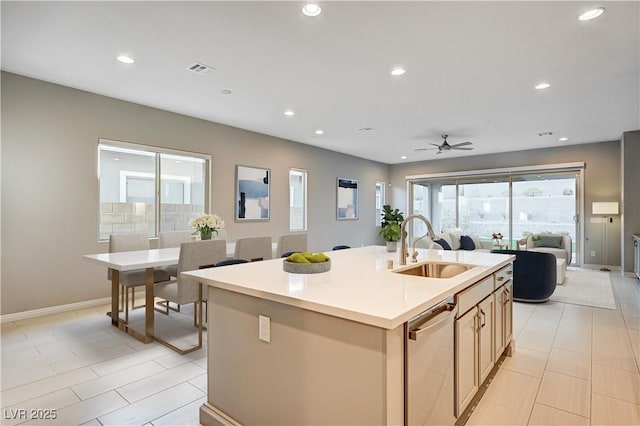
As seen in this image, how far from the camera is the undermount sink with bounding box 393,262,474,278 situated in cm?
235

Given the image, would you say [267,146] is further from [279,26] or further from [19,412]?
[19,412]

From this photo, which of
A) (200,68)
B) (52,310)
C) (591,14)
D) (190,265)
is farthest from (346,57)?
(52,310)

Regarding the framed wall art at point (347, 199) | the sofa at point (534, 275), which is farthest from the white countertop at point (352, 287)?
the framed wall art at point (347, 199)

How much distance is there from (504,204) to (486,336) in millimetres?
7431

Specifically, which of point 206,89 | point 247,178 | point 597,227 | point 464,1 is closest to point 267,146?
point 247,178

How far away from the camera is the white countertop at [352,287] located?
1271 millimetres

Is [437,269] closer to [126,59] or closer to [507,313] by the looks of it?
[507,313]

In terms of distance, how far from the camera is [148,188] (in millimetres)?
4973

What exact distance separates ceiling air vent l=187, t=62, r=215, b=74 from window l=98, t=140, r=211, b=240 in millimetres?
1803

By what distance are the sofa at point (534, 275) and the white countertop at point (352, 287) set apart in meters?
2.34

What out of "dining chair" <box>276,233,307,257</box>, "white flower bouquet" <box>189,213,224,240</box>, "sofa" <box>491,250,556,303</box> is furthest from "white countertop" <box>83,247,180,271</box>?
"sofa" <box>491,250,556,303</box>

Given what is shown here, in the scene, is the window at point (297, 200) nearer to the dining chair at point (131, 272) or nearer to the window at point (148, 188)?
the window at point (148, 188)

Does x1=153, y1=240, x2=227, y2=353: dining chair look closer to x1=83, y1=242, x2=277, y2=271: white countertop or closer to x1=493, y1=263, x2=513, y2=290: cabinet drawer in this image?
x1=83, y1=242, x2=277, y2=271: white countertop

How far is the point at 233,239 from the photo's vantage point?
5879 millimetres
